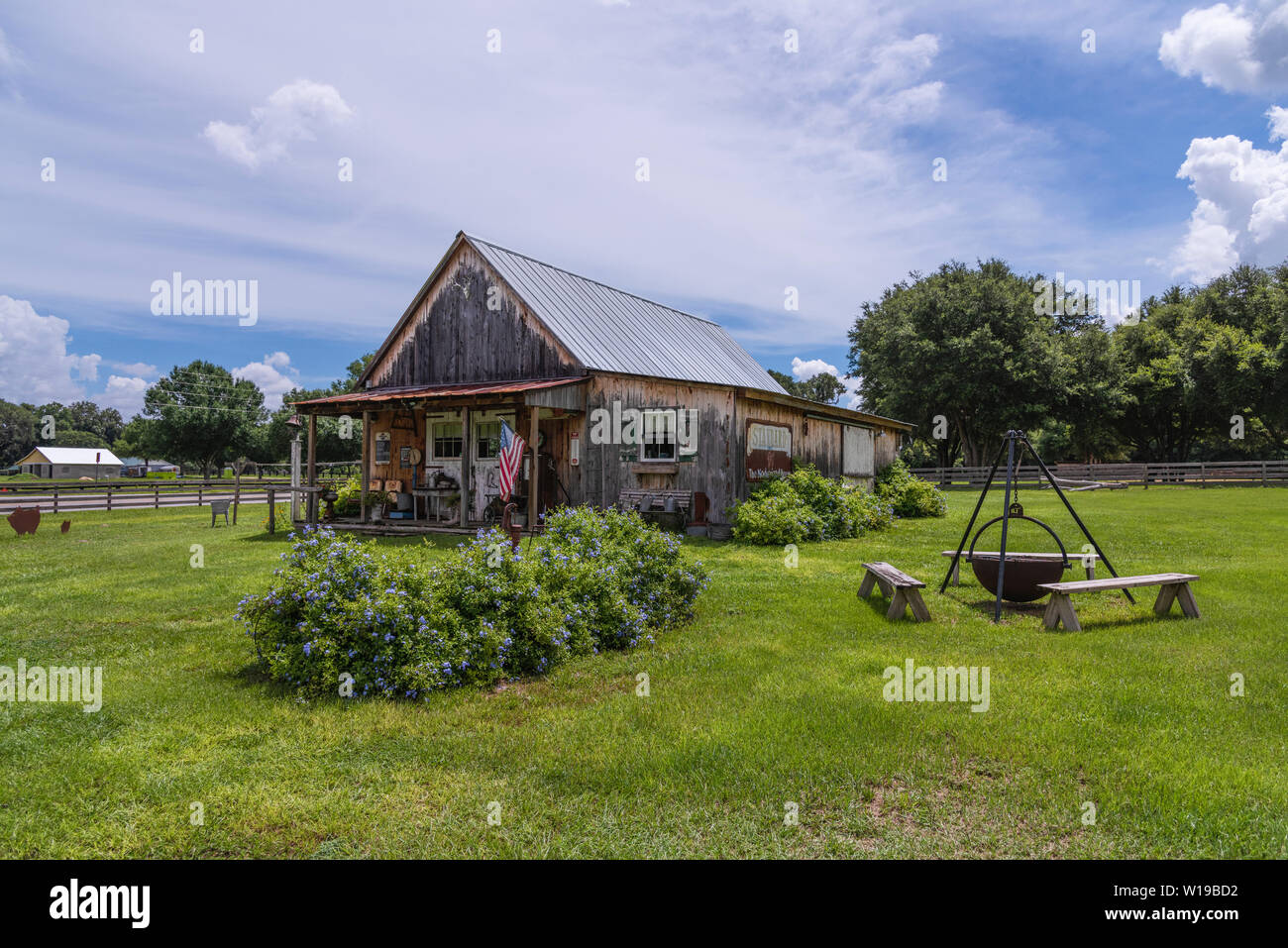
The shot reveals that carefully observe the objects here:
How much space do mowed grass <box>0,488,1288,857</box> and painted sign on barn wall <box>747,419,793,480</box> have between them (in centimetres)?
1025

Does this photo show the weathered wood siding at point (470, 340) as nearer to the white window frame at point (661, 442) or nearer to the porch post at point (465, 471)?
the white window frame at point (661, 442)

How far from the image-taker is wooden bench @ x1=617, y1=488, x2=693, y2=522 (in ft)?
54.7

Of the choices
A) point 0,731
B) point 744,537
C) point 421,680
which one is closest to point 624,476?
point 744,537

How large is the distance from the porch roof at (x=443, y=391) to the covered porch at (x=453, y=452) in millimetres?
32

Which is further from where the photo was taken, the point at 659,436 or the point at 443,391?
the point at 443,391

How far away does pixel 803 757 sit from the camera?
4297 mm

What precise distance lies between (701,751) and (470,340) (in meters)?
16.4

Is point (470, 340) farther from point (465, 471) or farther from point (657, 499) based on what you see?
point (657, 499)

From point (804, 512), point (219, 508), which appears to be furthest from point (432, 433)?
point (804, 512)

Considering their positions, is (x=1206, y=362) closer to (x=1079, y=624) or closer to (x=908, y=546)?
(x=908, y=546)

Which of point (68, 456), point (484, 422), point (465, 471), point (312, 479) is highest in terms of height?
point (68, 456)

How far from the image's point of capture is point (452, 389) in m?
18.2

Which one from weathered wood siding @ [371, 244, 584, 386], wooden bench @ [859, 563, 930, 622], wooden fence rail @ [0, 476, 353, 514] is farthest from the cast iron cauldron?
wooden fence rail @ [0, 476, 353, 514]
